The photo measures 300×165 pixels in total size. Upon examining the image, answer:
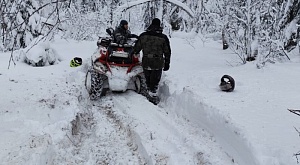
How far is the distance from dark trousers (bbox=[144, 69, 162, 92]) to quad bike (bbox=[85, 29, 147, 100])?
15cm

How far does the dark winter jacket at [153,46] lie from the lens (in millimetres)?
6914

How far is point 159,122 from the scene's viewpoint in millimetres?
5680

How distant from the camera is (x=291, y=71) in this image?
301 inches

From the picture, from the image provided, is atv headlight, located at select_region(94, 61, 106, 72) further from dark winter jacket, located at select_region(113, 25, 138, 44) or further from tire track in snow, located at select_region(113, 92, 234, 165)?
tire track in snow, located at select_region(113, 92, 234, 165)

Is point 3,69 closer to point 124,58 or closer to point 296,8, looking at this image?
point 124,58

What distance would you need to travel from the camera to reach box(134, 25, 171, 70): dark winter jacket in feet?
22.7

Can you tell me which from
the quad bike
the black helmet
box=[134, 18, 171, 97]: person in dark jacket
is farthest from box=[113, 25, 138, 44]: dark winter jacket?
the black helmet

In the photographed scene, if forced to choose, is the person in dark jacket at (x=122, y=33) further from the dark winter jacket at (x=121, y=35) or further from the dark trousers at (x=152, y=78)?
the dark trousers at (x=152, y=78)

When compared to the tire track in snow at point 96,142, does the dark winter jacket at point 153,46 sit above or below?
above

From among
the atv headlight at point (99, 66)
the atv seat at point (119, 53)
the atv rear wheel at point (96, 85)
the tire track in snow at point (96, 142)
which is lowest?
the tire track in snow at point (96, 142)

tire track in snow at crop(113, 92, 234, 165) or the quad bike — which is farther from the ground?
the quad bike

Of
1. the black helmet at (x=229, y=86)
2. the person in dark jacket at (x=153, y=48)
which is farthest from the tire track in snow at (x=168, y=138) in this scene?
the black helmet at (x=229, y=86)

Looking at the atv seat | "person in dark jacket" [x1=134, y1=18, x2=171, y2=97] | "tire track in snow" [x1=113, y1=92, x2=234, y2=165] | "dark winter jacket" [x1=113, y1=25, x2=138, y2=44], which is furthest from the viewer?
"dark winter jacket" [x1=113, y1=25, x2=138, y2=44]

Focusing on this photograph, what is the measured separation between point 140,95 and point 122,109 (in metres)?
0.87
